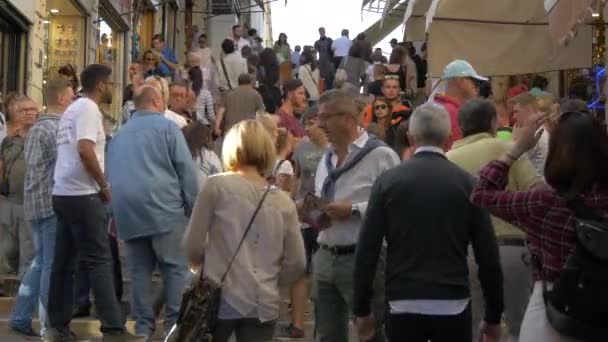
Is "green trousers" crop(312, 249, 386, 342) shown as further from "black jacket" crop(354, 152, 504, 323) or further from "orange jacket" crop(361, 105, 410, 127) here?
"orange jacket" crop(361, 105, 410, 127)

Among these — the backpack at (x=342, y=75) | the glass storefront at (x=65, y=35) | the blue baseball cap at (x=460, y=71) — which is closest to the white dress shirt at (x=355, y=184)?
the blue baseball cap at (x=460, y=71)

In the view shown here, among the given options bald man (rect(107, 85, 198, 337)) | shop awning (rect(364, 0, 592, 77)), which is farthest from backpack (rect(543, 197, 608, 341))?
shop awning (rect(364, 0, 592, 77))

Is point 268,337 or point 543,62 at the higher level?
point 543,62

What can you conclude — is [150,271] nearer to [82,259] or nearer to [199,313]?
[82,259]

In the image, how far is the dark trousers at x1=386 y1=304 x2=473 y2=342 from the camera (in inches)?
253

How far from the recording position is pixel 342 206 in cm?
746

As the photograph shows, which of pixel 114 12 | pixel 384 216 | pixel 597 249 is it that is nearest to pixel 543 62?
pixel 384 216

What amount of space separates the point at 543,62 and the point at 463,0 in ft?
4.58

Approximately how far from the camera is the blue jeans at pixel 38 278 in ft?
33.3

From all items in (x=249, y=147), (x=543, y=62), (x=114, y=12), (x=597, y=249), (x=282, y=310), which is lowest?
(x=282, y=310)

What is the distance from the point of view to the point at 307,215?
25.1ft

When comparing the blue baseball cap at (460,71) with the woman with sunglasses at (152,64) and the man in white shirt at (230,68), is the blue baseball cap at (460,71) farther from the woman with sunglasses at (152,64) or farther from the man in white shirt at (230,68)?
the man in white shirt at (230,68)

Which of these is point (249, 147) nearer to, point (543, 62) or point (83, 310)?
point (83, 310)

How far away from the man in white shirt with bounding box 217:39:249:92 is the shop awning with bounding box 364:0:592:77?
10.9 m
